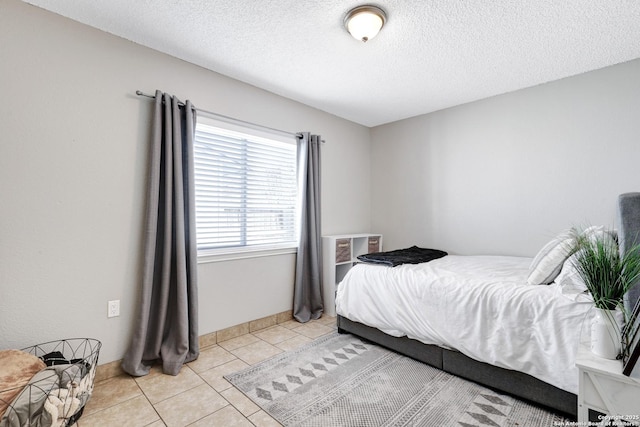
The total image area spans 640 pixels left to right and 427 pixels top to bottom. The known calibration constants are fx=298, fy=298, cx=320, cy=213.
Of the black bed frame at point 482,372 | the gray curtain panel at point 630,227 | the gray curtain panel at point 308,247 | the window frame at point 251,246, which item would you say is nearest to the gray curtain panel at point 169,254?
the window frame at point 251,246

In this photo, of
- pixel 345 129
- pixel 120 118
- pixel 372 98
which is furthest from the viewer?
pixel 345 129

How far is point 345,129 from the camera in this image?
13.2 ft

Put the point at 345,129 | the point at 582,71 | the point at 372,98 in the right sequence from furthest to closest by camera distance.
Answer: the point at 345,129, the point at 372,98, the point at 582,71

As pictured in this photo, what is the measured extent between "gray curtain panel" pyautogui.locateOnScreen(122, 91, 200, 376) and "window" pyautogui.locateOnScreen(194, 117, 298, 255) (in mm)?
229

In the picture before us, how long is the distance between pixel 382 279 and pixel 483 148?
6.66ft

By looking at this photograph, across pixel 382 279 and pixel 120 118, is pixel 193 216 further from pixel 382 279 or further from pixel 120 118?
pixel 382 279

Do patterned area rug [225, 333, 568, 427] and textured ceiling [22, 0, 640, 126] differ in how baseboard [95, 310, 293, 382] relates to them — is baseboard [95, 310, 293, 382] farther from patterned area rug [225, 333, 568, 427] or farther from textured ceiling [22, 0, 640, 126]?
textured ceiling [22, 0, 640, 126]

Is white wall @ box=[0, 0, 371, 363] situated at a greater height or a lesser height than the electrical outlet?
greater

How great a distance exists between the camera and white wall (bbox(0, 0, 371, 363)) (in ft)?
5.84

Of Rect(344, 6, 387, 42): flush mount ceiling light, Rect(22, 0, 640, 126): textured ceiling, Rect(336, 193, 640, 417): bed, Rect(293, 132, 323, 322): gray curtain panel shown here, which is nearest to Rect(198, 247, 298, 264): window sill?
Rect(293, 132, 323, 322): gray curtain panel

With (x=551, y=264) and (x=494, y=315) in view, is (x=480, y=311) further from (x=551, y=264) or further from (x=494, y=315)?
(x=551, y=264)

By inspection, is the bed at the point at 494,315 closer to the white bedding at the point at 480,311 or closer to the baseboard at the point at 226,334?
the white bedding at the point at 480,311

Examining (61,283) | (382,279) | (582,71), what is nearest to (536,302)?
(382,279)

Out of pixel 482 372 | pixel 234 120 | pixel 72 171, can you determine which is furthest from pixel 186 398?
pixel 234 120
